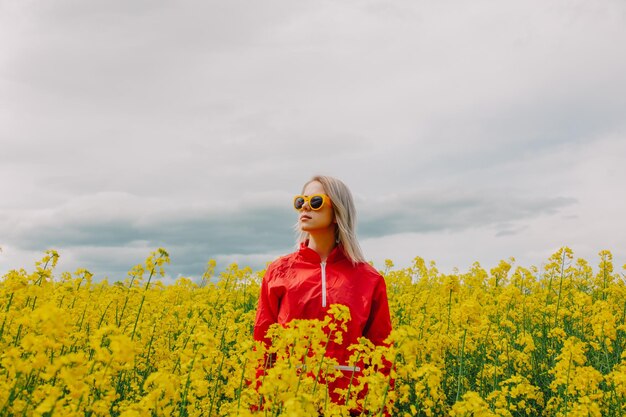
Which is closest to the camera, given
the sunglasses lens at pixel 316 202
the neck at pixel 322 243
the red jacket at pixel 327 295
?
the red jacket at pixel 327 295

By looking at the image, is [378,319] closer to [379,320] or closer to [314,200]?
[379,320]

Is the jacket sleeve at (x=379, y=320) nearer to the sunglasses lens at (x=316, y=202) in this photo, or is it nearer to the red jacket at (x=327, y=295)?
the red jacket at (x=327, y=295)

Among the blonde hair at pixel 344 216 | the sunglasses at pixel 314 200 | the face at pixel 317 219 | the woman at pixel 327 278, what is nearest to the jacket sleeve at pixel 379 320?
the woman at pixel 327 278

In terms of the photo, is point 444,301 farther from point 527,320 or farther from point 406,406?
point 406,406

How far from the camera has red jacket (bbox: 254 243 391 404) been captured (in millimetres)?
3951

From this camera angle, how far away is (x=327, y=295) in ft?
13.1

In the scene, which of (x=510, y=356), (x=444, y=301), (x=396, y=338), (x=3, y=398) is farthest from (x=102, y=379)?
(x=444, y=301)

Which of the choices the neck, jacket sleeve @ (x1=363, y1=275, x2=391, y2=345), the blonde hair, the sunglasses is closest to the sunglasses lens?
the sunglasses

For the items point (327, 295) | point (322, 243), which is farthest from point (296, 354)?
point (322, 243)

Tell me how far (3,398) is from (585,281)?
364 inches

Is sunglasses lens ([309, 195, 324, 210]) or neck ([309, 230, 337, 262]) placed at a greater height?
sunglasses lens ([309, 195, 324, 210])

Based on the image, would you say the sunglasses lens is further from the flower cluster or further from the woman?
the flower cluster

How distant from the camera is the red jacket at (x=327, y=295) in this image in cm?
395

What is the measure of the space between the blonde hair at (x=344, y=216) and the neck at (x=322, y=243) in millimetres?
68
